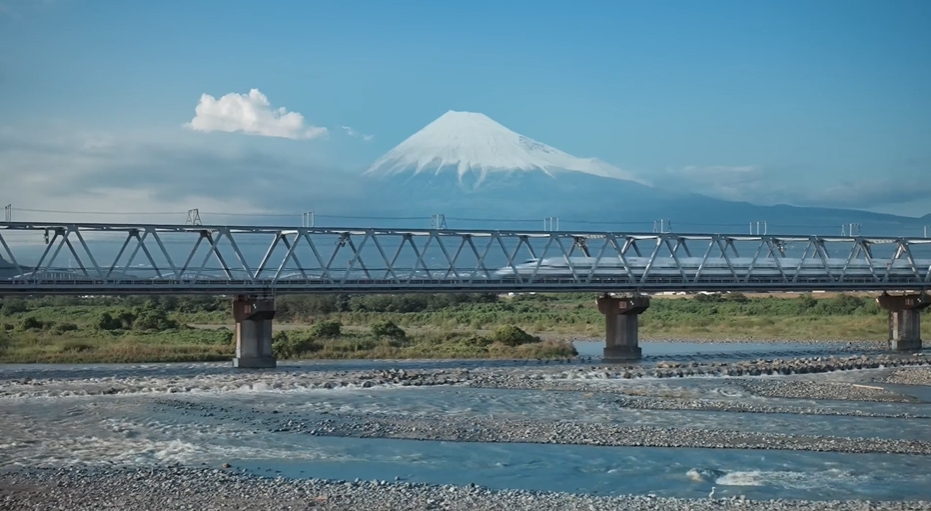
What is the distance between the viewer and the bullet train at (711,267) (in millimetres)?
71375

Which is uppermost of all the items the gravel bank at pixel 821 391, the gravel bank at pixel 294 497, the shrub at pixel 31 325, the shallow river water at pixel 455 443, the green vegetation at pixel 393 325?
the gravel bank at pixel 294 497

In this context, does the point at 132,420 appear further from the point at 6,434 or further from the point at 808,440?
the point at 808,440

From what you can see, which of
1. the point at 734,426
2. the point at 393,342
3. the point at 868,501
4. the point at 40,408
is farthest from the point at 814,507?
the point at 393,342

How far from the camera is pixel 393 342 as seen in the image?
226ft

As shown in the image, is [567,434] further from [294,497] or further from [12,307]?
[12,307]

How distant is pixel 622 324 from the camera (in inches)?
2463

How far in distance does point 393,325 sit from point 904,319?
36.8m

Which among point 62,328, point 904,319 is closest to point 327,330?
point 62,328

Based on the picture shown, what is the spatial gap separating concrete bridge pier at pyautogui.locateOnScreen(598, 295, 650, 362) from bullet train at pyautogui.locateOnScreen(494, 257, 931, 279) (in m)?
3.53

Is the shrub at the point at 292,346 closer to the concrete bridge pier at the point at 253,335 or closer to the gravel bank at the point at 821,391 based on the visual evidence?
the concrete bridge pier at the point at 253,335

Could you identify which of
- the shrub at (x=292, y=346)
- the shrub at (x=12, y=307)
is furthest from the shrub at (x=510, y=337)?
the shrub at (x=12, y=307)

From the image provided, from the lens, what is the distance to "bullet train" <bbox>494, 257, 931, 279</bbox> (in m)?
71.4

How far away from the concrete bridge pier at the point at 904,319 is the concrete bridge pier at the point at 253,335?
1713 inches

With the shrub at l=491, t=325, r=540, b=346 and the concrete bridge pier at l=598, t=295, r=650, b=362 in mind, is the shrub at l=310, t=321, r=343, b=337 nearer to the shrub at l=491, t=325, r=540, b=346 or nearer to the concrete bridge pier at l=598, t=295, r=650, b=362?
the shrub at l=491, t=325, r=540, b=346
